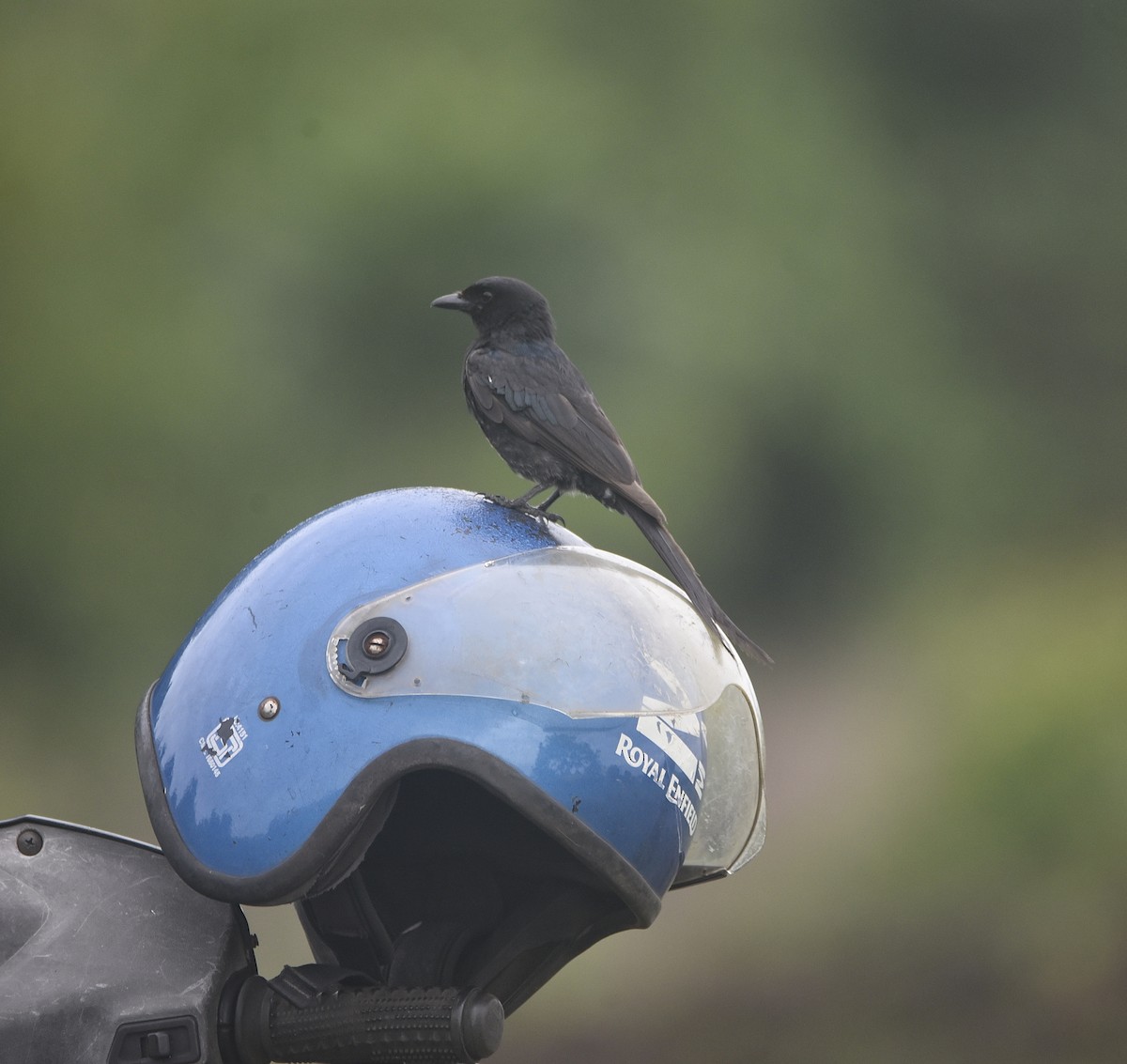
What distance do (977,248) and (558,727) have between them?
38.1 feet

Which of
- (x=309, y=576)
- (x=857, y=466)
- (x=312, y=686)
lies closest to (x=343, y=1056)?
(x=312, y=686)

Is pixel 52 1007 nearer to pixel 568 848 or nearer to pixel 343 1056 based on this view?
pixel 343 1056

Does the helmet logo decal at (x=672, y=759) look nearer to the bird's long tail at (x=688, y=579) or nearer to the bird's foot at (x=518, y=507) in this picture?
the bird's long tail at (x=688, y=579)

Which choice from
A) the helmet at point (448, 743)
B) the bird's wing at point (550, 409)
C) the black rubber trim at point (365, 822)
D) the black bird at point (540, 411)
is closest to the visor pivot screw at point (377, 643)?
the helmet at point (448, 743)

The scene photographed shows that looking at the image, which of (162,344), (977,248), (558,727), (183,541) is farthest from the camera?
(977,248)

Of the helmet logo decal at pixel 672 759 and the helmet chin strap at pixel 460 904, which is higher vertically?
the helmet logo decal at pixel 672 759

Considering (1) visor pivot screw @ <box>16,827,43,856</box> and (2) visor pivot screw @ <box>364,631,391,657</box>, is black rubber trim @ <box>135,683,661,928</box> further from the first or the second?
(1) visor pivot screw @ <box>16,827,43,856</box>

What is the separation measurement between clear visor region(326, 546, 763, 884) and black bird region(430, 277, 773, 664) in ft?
2.55

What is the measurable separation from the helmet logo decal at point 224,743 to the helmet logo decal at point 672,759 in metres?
0.51

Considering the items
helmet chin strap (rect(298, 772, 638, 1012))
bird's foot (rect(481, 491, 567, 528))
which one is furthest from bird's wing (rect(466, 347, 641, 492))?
helmet chin strap (rect(298, 772, 638, 1012))

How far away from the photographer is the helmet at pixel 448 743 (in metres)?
2.28

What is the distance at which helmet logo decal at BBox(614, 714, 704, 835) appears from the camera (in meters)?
2.35

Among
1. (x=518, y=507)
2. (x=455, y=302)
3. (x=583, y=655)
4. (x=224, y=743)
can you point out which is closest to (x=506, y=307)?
(x=455, y=302)

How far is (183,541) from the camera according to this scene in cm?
1042
